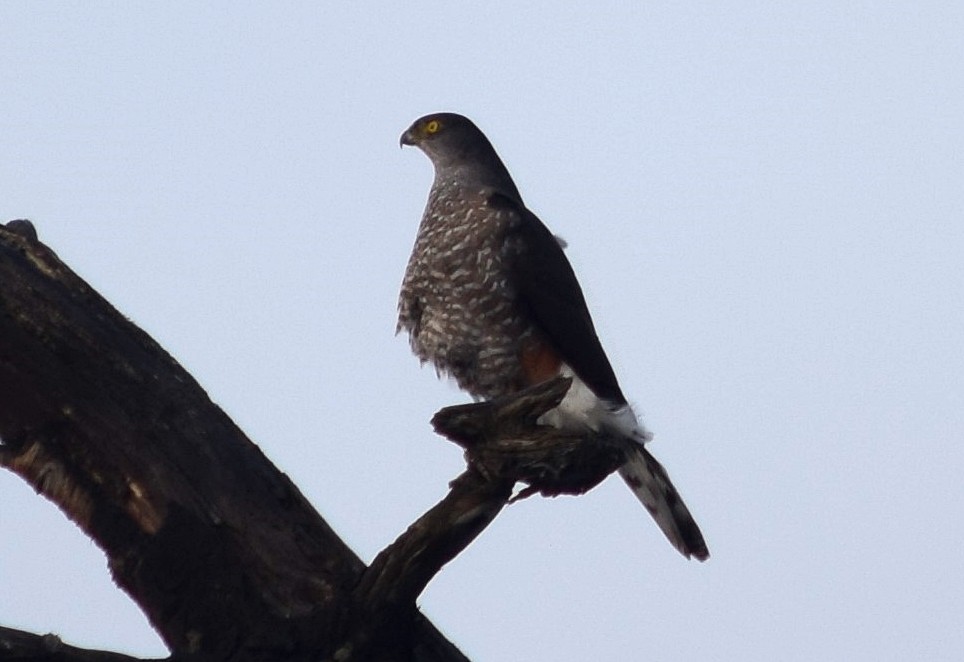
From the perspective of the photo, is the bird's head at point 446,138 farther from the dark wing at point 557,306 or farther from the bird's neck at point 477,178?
the dark wing at point 557,306

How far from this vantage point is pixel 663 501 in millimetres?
6145

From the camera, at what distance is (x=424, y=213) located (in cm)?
686

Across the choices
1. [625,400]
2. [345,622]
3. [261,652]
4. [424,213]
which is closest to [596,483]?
[345,622]

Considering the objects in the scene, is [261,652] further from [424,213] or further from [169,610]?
[424,213]

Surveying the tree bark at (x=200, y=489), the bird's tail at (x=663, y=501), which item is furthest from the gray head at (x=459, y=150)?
Answer: the tree bark at (x=200, y=489)

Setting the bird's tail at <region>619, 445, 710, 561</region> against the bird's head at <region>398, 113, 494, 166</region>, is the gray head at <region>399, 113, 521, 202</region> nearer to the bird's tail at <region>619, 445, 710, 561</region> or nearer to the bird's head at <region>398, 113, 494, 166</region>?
the bird's head at <region>398, 113, 494, 166</region>

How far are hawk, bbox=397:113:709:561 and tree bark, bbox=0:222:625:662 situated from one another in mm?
1909

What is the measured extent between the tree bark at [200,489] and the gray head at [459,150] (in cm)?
286

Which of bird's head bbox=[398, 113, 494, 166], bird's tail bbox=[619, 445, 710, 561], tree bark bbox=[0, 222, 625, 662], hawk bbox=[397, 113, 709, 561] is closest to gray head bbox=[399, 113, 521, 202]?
bird's head bbox=[398, 113, 494, 166]

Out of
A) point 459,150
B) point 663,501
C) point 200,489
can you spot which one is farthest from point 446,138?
point 200,489

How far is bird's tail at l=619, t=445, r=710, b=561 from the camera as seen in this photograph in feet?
19.8

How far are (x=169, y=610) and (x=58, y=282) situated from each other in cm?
115

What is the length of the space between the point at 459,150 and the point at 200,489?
3.51 metres

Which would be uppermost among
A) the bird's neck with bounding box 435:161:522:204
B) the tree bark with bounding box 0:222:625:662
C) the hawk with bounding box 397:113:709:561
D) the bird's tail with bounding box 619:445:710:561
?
the bird's neck with bounding box 435:161:522:204
